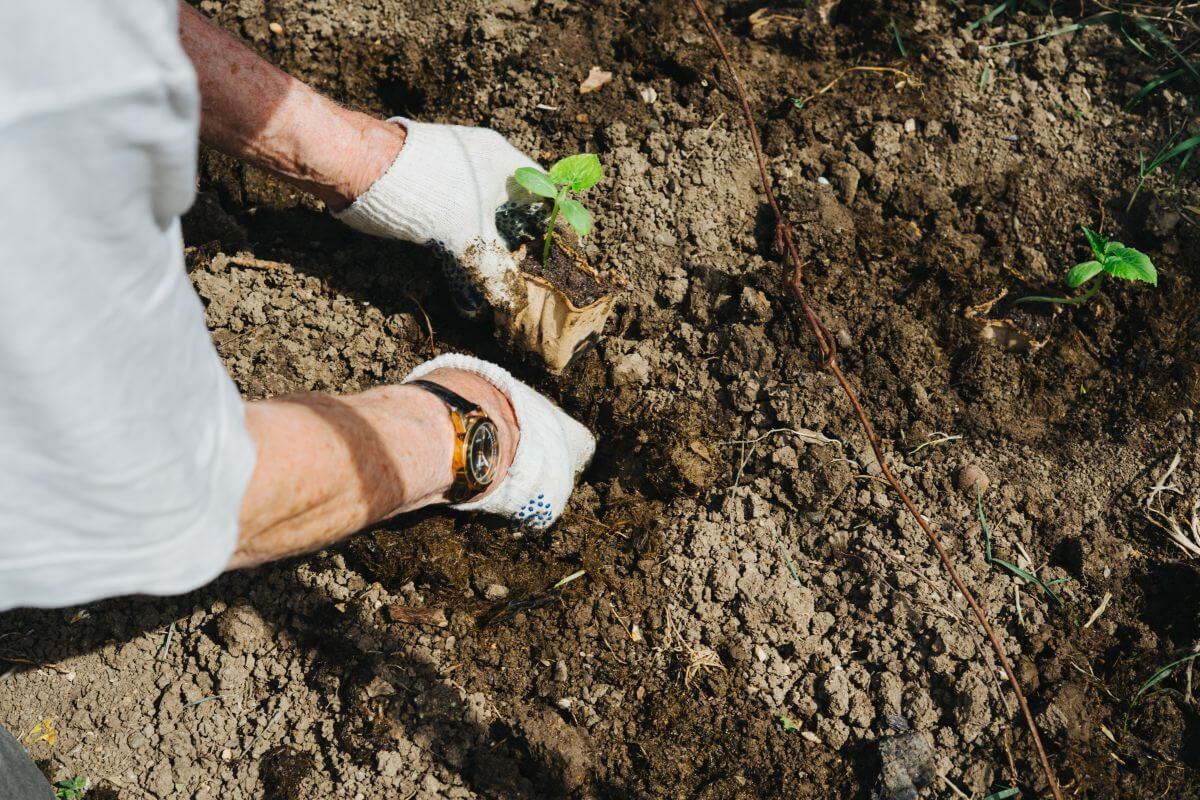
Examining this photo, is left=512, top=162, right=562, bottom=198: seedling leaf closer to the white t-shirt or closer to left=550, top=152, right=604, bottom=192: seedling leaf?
left=550, top=152, right=604, bottom=192: seedling leaf

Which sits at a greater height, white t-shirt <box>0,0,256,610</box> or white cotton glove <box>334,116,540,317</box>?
white t-shirt <box>0,0,256,610</box>

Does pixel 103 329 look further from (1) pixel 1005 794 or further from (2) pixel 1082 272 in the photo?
(2) pixel 1082 272

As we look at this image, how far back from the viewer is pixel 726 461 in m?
→ 1.82

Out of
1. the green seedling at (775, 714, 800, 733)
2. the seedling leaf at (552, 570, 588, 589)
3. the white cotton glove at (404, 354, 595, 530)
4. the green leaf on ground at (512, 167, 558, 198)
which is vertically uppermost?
the green leaf on ground at (512, 167, 558, 198)

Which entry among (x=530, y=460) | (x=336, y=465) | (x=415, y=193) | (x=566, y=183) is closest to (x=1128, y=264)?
(x=566, y=183)

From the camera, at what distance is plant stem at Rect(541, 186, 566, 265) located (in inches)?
68.8

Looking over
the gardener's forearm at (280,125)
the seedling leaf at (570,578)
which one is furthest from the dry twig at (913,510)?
the gardener's forearm at (280,125)

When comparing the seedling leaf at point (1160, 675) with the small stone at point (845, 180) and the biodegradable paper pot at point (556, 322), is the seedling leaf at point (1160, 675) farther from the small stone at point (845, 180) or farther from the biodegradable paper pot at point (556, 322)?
the biodegradable paper pot at point (556, 322)

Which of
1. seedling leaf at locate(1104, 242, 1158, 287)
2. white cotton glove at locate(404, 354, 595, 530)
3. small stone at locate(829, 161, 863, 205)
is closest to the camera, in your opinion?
white cotton glove at locate(404, 354, 595, 530)

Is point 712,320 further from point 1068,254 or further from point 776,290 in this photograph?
point 1068,254

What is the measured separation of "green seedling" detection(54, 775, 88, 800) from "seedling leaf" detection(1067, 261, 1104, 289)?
2419mm

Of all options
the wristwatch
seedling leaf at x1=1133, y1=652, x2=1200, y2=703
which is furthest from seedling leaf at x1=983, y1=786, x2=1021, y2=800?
the wristwatch

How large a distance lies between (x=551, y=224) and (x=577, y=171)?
0.43ft

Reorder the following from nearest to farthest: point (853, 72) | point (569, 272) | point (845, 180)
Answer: point (569, 272)
point (845, 180)
point (853, 72)
